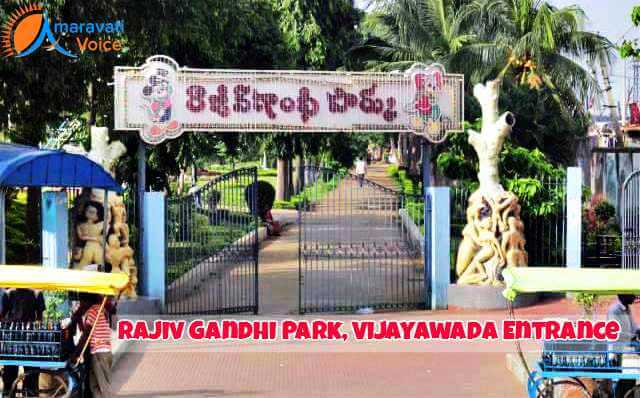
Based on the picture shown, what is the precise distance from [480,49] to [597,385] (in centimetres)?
1904

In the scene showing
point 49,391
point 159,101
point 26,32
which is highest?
point 26,32

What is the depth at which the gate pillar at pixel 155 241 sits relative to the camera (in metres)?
16.4

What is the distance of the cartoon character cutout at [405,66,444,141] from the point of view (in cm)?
1725

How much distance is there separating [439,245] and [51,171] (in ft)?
23.5

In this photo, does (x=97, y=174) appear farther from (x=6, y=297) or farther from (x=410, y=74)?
(x=410, y=74)

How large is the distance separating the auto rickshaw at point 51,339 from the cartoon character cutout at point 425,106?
29.0 ft

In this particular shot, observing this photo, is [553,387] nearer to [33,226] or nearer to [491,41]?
[33,226]

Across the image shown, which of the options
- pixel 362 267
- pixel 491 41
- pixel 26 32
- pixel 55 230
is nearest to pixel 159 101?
pixel 55 230

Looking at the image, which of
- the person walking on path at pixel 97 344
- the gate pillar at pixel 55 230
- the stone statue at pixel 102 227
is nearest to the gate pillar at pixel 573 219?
the stone statue at pixel 102 227

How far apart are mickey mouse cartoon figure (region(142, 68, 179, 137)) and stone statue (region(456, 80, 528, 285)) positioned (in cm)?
518

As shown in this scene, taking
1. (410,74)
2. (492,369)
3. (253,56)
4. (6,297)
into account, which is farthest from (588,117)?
(6,297)

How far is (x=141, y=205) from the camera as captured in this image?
16.7 meters

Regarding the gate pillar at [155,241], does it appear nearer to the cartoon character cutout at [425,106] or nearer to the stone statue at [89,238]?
the stone statue at [89,238]

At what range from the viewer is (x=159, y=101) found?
16.6m
